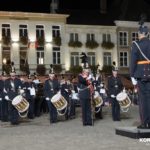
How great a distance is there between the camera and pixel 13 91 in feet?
60.4

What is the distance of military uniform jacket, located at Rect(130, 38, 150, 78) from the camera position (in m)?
11.2

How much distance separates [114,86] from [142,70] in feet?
24.9

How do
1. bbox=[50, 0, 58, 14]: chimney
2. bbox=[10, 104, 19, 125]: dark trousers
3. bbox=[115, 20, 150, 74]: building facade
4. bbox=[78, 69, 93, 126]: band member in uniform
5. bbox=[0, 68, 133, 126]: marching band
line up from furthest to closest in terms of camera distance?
bbox=[50, 0, 58, 14]: chimney, bbox=[115, 20, 150, 74]: building facade, bbox=[10, 104, 19, 125]: dark trousers, bbox=[0, 68, 133, 126]: marching band, bbox=[78, 69, 93, 126]: band member in uniform

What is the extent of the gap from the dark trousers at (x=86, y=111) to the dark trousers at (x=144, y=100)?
17.7 feet

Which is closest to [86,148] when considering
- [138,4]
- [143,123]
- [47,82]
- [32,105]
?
[143,123]

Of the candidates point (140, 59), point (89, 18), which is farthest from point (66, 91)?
point (89, 18)

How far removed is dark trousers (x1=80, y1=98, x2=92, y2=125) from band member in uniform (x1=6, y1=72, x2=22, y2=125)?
2.66 meters

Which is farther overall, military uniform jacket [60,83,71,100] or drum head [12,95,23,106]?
military uniform jacket [60,83,71,100]

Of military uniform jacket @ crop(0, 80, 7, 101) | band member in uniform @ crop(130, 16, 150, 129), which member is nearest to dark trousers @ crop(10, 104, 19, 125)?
military uniform jacket @ crop(0, 80, 7, 101)

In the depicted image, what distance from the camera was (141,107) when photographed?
11289mm

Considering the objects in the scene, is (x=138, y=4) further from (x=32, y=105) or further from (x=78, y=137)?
(x=78, y=137)

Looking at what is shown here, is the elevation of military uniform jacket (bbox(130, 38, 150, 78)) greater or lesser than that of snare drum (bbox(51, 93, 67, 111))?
greater

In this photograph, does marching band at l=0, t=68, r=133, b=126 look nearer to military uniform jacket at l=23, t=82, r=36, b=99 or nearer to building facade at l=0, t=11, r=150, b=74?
military uniform jacket at l=23, t=82, r=36, b=99

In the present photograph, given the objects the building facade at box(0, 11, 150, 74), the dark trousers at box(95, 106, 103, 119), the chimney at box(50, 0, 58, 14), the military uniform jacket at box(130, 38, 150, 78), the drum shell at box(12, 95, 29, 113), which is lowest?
the dark trousers at box(95, 106, 103, 119)
